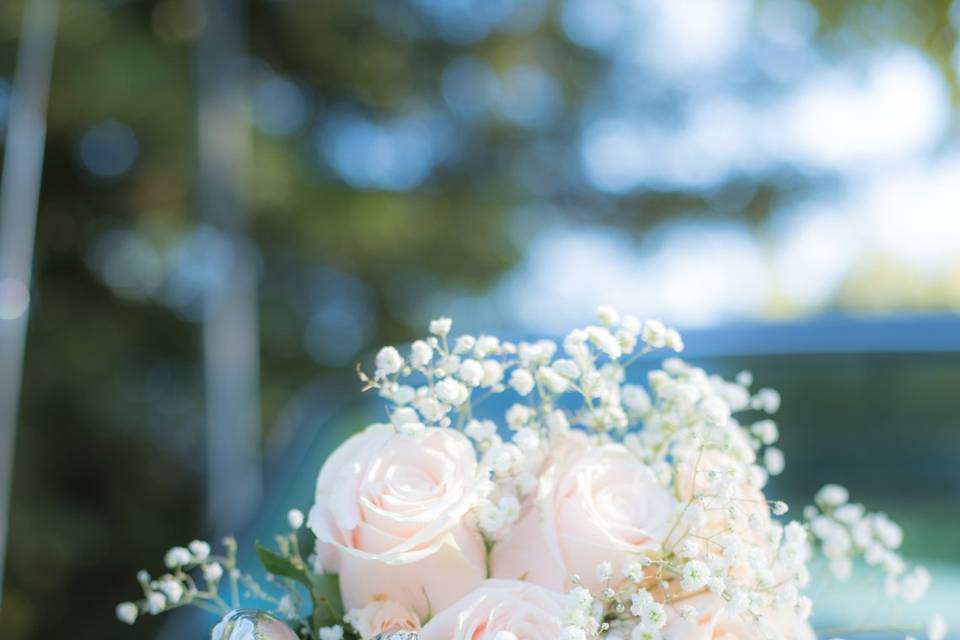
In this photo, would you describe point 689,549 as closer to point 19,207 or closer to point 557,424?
point 557,424

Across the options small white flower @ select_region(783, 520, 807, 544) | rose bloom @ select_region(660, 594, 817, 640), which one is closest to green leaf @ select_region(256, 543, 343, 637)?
rose bloom @ select_region(660, 594, 817, 640)

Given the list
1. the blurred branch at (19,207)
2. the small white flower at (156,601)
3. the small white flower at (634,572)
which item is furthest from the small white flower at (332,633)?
the blurred branch at (19,207)

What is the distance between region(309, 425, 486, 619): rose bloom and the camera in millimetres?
1049

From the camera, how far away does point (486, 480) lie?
1.07m

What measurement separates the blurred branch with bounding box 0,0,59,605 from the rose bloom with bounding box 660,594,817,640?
13.3 feet

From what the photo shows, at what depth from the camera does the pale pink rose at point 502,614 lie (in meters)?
0.98

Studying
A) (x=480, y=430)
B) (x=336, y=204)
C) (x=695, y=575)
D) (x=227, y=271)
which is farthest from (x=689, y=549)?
(x=336, y=204)

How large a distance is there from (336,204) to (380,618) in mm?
7117

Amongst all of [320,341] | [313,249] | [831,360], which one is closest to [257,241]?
[313,249]

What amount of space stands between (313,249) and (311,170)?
2.09 ft

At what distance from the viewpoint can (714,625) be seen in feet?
3.43

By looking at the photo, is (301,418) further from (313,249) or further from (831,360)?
(313,249)

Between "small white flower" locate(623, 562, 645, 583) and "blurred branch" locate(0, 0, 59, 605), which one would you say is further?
"blurred branch" locate(0, 0, 59, 605)

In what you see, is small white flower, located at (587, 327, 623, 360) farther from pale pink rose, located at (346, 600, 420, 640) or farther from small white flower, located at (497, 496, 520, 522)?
pale pink rose, located at (346, 600, 420, 640)
